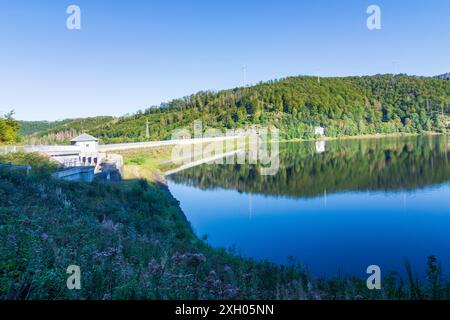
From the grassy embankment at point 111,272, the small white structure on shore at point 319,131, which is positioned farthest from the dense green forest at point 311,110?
the grassy embankment at point 111,272

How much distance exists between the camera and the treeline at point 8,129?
31.0 m

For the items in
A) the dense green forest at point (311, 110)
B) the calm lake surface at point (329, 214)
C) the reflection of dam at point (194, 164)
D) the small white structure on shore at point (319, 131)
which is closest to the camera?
the calm lake surface at point (329, 214)

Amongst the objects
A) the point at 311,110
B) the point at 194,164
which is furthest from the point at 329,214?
the point at 311,110

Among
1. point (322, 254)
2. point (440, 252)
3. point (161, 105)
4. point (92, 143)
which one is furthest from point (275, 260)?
point (161, 105)

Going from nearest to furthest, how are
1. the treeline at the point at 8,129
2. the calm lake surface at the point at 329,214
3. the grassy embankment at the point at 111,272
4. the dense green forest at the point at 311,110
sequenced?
the grassy embankment at the point at 111,272
the calm lake surface at the point at 329,214
the treeline at the point at 8,129
the dense green forest at the point at 311,110

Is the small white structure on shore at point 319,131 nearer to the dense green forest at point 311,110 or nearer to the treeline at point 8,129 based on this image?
the dense green forest at point 311,110

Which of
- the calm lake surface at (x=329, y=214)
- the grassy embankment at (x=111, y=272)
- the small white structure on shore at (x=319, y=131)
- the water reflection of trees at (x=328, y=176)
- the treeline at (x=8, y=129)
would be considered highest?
the small white structure on shore at (x=319, y=131)

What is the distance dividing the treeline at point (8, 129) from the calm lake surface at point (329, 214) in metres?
15.3

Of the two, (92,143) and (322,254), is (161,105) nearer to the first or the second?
(92,143)

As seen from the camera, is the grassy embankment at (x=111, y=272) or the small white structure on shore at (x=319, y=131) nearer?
the grassy embankment at (x=111, y=272)

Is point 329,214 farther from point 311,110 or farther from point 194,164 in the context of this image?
point 311,110

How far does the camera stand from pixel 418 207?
75.2 ft

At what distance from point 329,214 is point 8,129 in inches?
1122
